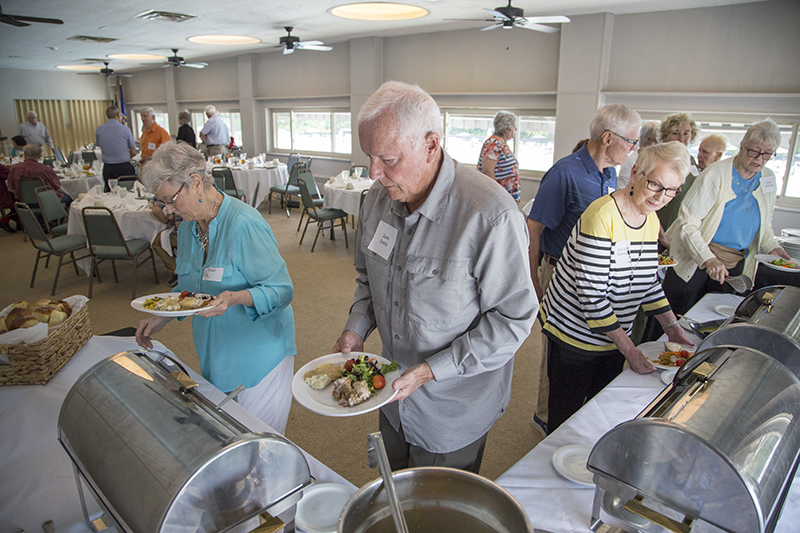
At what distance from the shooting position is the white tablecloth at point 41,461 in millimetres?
1003

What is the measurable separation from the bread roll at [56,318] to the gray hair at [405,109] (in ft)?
3.87

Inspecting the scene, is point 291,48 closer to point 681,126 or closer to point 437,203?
point 681,126

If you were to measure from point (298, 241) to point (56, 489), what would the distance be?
5.31 metres

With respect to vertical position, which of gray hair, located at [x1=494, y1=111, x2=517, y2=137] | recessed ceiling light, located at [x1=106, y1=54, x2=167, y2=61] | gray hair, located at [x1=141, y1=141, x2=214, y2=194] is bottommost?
gray hair, located at [x1=141, y1=141, x2=214, y2=194]

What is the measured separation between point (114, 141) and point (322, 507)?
7.34m

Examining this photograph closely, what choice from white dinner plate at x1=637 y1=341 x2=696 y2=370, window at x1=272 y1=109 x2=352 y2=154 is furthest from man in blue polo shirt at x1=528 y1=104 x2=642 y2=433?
window at x1=272 y1=109 x2=352 y2=154

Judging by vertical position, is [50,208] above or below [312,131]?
below

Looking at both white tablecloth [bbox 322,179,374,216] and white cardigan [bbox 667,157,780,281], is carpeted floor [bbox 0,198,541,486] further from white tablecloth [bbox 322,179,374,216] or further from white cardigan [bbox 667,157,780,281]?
white cardigan [bbox 667,157,780,281]

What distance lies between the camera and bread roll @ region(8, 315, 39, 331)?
1430 millimetres

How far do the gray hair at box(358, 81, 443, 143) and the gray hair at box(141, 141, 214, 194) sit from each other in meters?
0.68

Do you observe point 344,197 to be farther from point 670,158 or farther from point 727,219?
point 670,158

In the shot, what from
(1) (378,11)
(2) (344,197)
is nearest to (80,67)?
(1) (378,11)

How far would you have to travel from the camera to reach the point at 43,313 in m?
1.52

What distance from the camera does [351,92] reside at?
875cm
